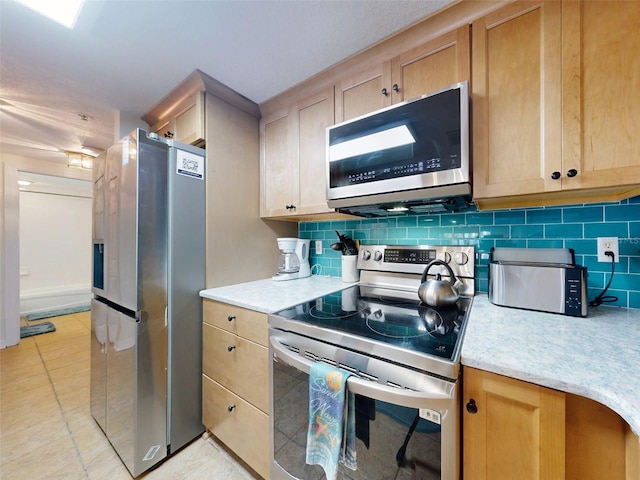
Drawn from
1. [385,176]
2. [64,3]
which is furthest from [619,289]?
[64,3]

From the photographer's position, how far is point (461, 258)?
4.38ft

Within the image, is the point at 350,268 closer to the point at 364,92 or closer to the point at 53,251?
the point at 364,92

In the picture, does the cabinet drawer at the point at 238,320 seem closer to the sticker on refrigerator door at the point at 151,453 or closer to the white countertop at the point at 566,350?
the white countertop at the point at 566,350

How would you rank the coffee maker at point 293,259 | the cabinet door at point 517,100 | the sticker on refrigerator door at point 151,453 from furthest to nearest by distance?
the coffee maker at point 293,259 < the sticker on refrigerator door at point 151,453 < the cabinet door at point 517,100

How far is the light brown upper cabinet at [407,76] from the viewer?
42.9 inches

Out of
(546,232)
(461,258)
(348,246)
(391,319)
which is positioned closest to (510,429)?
(391,319)

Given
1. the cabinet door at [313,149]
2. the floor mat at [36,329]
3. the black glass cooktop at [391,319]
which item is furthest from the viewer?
the floor mat at [36,329]

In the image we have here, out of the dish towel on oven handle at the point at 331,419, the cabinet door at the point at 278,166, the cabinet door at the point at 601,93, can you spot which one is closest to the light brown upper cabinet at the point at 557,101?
the cabinet door at the point at 601,93

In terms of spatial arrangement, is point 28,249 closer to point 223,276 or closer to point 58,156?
point 58,156

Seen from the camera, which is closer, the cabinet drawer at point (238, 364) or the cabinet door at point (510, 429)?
the cabinet door at point (510, 429)

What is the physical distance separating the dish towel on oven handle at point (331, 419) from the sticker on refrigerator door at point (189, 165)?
51.1 inches

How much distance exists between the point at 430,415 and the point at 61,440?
7.41ft

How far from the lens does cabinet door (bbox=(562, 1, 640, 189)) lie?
0.81 meters

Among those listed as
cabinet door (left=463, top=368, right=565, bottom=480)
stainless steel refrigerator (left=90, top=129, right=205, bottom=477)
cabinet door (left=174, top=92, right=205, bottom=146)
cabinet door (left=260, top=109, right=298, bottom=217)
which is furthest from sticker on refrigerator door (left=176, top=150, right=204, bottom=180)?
cabinet door (left=463, top=368, right=565, bottom=480)
